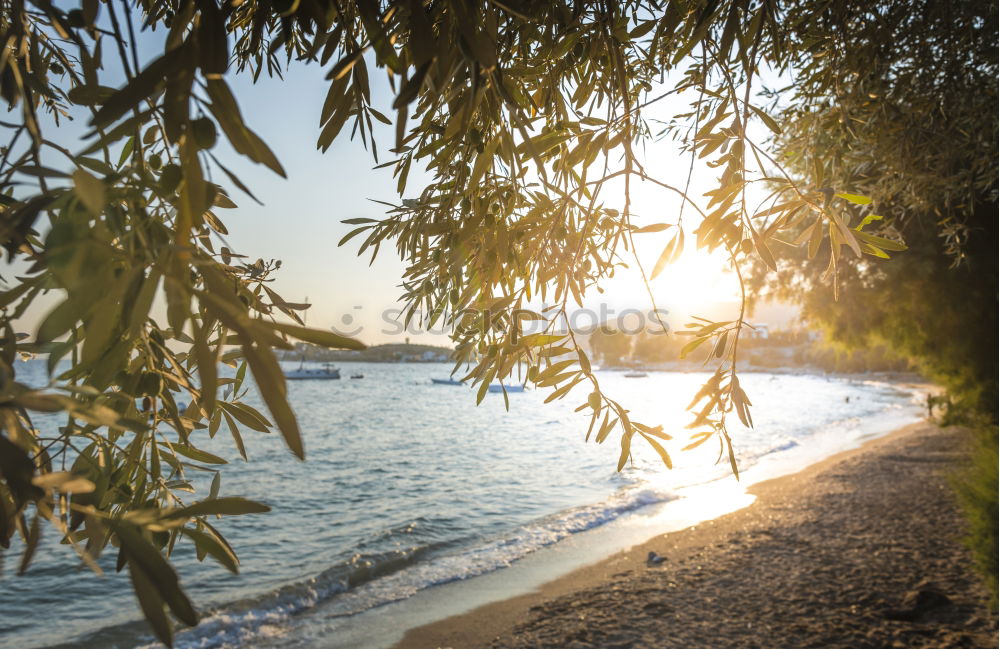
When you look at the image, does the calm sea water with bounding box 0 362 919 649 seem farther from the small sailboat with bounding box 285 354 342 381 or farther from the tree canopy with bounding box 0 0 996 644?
the small sailboat with bounding box 285 354 342 381

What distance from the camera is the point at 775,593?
6.02 meters

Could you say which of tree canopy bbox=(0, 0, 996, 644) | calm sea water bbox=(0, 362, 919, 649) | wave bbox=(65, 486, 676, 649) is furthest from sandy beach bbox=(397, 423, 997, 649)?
tree canopy bbox=(0, 0, 996, 644)

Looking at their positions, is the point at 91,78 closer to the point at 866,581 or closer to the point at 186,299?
the point at 186,299

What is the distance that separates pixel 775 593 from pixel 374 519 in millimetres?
8139

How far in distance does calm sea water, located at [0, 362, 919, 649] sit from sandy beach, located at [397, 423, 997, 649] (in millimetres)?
1906

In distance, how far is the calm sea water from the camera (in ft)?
24.2

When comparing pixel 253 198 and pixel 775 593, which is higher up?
pixel 253 198

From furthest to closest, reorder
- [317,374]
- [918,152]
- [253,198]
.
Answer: [317,374], [918,152], [253,198]

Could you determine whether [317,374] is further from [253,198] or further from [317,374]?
[253,198]

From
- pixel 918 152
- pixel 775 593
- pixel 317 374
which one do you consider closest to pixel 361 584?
pixel 775 593

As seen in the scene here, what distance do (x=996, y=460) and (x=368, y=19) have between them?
605 centimetres

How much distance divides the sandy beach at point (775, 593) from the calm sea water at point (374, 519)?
191 cm

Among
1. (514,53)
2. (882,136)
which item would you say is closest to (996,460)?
(882,136)

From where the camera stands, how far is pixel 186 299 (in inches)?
20.2
